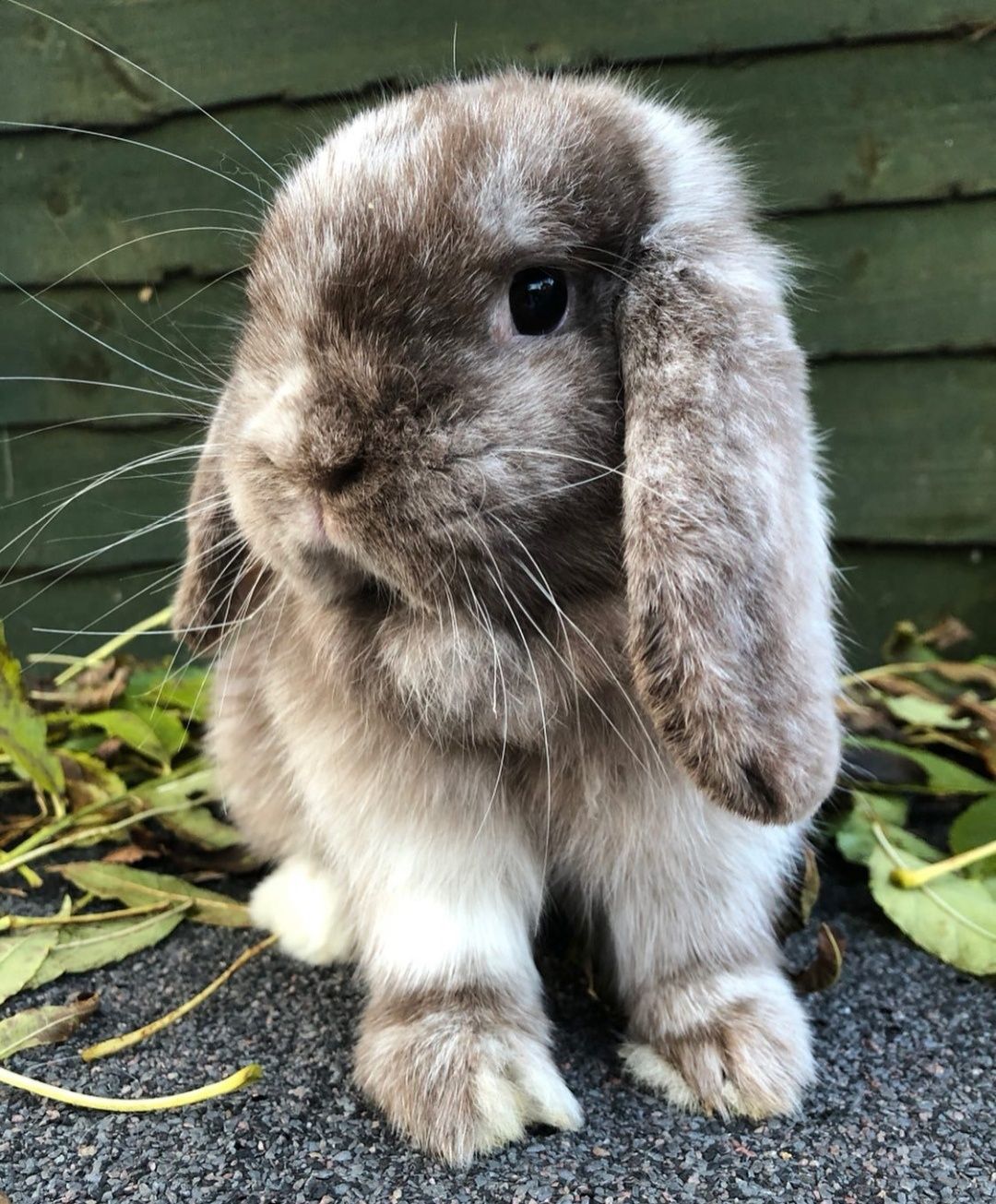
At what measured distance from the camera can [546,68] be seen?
2150 millimetres

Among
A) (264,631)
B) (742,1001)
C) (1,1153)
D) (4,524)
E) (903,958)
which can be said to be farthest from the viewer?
(4,524)

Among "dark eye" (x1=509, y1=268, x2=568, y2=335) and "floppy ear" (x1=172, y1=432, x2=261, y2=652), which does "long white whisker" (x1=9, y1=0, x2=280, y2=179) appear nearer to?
"floppy ear" (x1=172, y1=432, x2=261, y2=652)

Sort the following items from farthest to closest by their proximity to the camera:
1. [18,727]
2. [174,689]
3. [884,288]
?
[884,288]
[174,689]
[18,727]

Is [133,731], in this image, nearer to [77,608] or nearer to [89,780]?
[89,780]

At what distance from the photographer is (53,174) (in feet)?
A: 7.34

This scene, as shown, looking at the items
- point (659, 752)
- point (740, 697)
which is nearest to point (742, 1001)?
point (659, 752)

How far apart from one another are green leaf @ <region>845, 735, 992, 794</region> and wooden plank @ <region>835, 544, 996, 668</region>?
58cm

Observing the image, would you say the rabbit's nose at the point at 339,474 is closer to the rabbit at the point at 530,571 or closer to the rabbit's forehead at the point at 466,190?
the rabbit at the point at 530,571

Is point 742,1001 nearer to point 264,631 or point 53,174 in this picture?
point 264,631

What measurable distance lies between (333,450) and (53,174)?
5.41ft

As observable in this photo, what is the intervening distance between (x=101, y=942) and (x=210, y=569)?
23.1 inches

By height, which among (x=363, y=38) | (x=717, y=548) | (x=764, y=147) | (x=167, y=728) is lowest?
(x=167, y=728)

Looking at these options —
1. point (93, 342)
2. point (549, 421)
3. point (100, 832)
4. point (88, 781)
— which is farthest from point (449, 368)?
point (93, 342)

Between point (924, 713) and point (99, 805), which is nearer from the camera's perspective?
point (99, 805)
